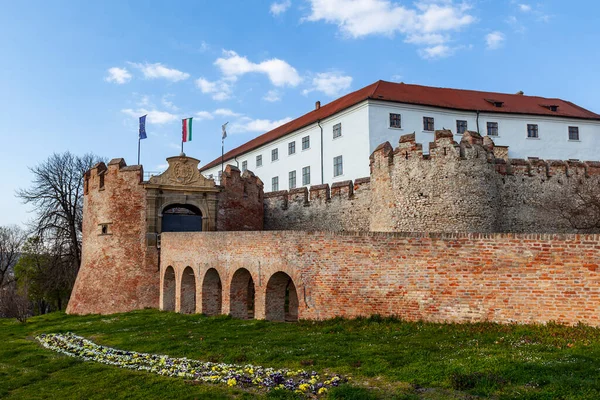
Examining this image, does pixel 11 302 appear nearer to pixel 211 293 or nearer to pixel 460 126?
pixel 211 293

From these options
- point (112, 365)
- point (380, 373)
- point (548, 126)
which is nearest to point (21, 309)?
point (112, 365)

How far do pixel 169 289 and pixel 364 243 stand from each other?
13.6 meters

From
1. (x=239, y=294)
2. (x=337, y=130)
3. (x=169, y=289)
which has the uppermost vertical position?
(x=337, y=130)

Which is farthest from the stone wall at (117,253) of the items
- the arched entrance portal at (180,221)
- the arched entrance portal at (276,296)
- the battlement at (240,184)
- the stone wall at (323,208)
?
the arched entrance portal at (276,296)

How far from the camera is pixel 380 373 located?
30.2 ft

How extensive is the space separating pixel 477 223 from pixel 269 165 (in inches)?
1068

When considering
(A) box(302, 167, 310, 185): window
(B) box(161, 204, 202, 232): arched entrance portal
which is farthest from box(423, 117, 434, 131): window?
(B) box(161, 204, 202, 232): arched entrance portal

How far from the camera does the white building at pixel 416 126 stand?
35.3 metres

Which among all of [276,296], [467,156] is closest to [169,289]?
[276,296]

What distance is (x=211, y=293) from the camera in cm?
2089

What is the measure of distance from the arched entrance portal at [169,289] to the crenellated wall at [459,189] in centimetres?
827

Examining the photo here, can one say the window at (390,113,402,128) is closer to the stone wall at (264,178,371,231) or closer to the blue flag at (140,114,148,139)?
the stone wall at (264,178,371,231)

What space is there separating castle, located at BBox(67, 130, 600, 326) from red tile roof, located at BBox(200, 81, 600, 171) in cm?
1162

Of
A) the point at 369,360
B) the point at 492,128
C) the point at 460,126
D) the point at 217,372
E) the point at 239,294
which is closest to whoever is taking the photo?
the point at 369,360
